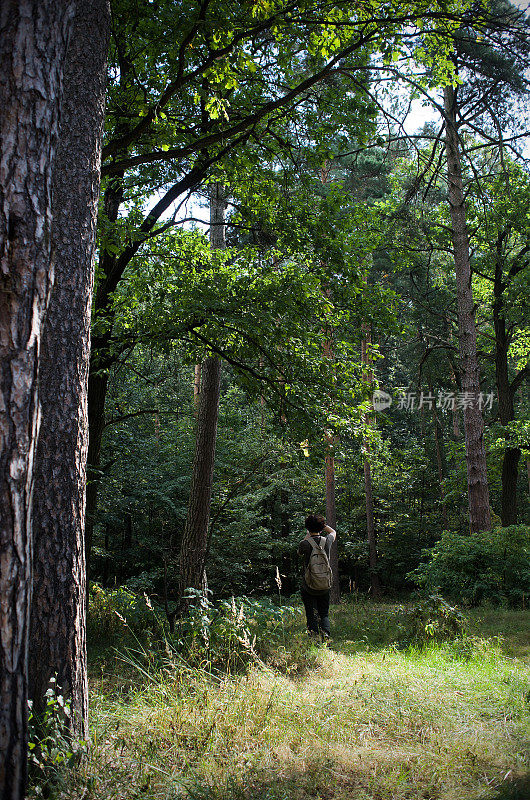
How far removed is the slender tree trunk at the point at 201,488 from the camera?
7.77 metres

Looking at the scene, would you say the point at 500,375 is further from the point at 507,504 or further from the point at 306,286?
the point at 306,286

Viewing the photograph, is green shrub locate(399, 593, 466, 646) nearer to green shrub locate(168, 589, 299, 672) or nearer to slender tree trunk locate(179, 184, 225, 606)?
green shrub locate(168, 589, 299, 672)

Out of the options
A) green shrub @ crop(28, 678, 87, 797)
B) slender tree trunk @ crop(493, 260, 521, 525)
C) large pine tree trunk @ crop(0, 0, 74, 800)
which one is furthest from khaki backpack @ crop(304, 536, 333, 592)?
slender tree trunk @ crop(493, 260, 521, 525)

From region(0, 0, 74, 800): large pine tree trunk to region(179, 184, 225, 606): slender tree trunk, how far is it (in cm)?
566

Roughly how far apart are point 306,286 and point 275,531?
40.5 feet

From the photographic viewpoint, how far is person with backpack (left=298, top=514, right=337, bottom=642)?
628 centimetres

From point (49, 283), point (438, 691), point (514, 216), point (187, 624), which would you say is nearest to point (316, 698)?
point (438, 691)

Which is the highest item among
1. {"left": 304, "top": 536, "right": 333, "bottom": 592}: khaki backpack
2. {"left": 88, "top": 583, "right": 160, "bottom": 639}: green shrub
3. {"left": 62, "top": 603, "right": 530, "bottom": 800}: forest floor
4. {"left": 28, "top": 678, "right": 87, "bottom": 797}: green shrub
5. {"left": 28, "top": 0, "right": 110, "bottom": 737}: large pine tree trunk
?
{"left": 28, "top": 0, "right": 110, "bottom": 737}: large pine tree trunk

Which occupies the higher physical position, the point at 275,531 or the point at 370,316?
the point at 370,316

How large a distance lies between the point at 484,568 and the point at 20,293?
1043 centimetres

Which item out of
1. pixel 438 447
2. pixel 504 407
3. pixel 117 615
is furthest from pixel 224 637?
pixel 438 447

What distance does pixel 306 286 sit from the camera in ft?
24.0

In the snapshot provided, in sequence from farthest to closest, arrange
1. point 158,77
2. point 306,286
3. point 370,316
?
1. point 370,316
2. point 306,286
3. point 158,77

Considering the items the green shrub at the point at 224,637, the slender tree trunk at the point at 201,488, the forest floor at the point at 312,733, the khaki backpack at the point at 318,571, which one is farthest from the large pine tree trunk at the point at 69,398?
the slender tree trunk at the point at 201,488
